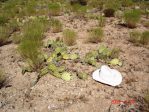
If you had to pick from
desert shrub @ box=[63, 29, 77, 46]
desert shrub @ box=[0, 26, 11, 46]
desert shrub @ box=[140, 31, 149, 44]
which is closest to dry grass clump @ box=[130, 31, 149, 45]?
desert shrub @ box=[140, 31, 149, 44]

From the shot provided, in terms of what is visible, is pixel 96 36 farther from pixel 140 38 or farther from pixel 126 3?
pixel 126 3

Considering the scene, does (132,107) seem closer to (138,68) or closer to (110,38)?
(138,68)

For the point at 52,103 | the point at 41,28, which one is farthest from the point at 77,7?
the point at 52,103

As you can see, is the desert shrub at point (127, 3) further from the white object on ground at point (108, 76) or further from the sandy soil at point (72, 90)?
the white object on ground at point (108, 76)

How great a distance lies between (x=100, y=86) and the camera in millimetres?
3535

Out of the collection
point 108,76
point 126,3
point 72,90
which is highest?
point 126,3

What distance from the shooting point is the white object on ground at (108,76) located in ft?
11.6

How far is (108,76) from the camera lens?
3.56m

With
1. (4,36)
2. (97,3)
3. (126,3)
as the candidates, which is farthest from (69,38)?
(126,3)

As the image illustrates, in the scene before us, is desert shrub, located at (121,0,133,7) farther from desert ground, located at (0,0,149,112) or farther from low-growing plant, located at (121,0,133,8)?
desert ground, located at (0,0,149,112)

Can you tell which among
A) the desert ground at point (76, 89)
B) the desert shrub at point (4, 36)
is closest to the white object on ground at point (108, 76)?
the desert ground at point (76, 89)

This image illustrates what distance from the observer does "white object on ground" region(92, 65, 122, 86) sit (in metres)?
3.54

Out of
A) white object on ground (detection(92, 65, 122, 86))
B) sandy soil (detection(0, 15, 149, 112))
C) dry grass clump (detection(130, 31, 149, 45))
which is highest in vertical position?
dry grass clump (detection(130, 31, 149, 45))

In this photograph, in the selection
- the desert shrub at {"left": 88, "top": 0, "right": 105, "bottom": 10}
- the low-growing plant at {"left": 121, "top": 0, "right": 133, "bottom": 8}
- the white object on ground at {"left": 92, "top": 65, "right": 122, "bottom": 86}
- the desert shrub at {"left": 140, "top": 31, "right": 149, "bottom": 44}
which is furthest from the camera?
the low-growing plant at {"left": 121, "top": 0, "right": 133, "bottom": 8}
